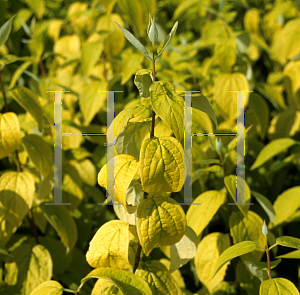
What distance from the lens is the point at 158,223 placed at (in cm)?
77

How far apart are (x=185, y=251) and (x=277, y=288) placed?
0.23 metres

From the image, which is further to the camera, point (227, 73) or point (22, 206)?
point (227, 73)

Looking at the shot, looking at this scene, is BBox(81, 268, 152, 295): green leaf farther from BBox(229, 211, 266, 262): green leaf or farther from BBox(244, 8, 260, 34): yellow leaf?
BBox(244, 8, 260, 34): yellow leaf

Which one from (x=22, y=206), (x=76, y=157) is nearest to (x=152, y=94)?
(x=22, y=206)

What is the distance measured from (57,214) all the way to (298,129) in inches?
43.9

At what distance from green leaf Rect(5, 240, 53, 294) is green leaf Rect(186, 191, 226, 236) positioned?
485 mm

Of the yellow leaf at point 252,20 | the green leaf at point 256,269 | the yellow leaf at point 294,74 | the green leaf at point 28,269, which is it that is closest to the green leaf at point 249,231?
the green leaf at point 256,269

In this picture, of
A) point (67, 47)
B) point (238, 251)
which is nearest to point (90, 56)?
point (67, 47)

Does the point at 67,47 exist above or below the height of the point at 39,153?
above

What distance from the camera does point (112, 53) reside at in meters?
1.68

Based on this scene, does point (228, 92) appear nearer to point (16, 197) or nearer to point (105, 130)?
point (105, 130)

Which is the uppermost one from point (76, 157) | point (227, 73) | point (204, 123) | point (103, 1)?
point (103, 1)

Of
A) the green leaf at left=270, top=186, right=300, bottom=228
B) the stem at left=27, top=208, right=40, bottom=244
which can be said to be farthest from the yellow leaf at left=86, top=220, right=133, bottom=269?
the green leaf at left=270, top=186, right=300, bottom=228

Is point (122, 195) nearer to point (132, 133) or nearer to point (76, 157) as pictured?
point (132, 133)
